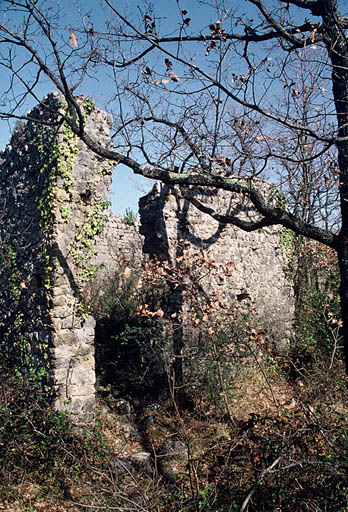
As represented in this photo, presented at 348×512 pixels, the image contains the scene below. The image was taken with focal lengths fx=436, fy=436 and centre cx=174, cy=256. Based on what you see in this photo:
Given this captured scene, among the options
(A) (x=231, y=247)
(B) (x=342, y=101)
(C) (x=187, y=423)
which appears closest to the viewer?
(B) (x=342, y=101)

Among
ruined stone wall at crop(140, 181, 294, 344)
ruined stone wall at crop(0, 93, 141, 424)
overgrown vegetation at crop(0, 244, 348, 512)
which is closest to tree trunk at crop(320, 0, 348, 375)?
overgrown vegetation at crop(0, 244, 348, 512)

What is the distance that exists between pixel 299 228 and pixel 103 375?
432 centimetres

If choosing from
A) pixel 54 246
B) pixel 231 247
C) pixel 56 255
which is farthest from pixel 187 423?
pixel 231 247

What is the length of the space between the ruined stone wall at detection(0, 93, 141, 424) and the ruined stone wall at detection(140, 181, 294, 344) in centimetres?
162

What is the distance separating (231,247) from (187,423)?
11.6 ft

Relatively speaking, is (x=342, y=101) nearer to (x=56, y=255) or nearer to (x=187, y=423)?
(x=56, y=255)

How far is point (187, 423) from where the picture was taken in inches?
257

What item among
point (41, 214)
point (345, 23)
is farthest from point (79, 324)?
point (345, 23)

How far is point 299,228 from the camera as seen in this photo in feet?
21.0

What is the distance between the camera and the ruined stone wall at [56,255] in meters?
5.96

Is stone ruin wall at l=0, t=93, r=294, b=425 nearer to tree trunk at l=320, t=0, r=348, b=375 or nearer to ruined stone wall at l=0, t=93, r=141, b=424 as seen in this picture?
ruined stone wall at l=0, t=93, r=141, b=424

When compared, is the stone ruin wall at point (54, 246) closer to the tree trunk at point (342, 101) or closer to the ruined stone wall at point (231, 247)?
the ruined stone wall at point (231, 247)

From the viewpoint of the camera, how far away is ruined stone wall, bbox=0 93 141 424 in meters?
5.96

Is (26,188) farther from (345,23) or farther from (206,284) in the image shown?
(345,23)
